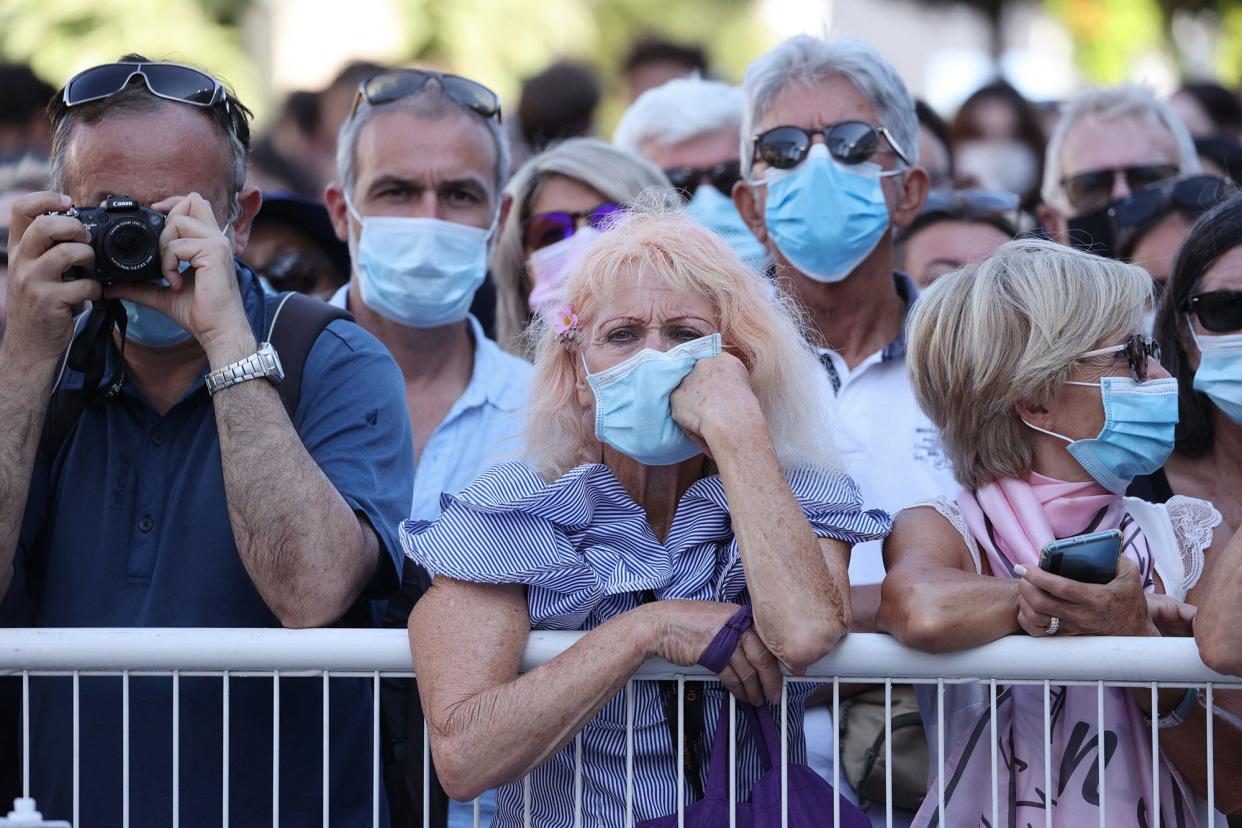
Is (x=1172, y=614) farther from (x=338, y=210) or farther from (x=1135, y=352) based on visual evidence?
(x=338, y=210)

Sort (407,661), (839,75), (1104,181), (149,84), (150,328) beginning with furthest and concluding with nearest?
(1104,181), (839,75), (149,84), (150,328), (407,661)

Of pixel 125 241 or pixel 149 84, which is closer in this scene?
pixel 125 241

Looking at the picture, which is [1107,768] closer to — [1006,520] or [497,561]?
[1006,520]

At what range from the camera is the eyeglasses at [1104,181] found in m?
5.50

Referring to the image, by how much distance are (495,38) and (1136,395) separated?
45.7 feet

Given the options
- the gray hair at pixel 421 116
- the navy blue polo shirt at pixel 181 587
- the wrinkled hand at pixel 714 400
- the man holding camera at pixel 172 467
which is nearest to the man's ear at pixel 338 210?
the gray hair at pixel 421 116

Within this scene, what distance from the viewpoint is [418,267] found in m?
4.53

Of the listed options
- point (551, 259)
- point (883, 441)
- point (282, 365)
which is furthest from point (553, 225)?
point (282, 365)

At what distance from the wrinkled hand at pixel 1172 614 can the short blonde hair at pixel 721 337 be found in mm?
684

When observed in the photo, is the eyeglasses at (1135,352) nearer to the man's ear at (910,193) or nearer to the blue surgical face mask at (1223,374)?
the blue surgical face mask at (1223,374)

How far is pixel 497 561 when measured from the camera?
3053 millimetres

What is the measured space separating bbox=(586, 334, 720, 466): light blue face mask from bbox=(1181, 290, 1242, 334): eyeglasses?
50.3 inches

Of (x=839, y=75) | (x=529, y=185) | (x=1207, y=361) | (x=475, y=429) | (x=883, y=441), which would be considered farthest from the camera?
(x=529, y=185)

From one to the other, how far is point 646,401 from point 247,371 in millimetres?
767
